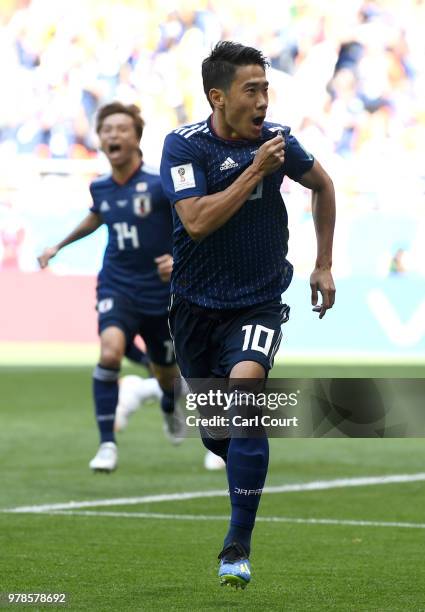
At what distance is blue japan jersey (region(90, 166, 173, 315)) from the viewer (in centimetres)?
962

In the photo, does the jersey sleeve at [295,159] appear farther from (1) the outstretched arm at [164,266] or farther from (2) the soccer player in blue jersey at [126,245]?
(2) the soccer player in blue jersey at [126,245]

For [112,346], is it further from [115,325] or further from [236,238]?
[236,238]

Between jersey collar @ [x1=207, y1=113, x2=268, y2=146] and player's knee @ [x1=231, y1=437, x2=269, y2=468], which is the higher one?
jersey collar @ [x1=207, y1=113, x2=268, y2=146]

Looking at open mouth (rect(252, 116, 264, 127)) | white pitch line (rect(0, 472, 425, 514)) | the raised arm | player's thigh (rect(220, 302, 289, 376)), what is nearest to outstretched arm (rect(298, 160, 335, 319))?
player's thigh (rect(220, 302, 289, 376))

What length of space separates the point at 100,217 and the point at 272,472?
222cm

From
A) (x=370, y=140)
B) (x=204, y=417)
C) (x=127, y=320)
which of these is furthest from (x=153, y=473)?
(x=370, y=140)

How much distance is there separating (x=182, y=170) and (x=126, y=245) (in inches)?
176

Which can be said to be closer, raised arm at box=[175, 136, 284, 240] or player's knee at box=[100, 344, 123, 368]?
raised arm at box=[175, 136, 284, 240]

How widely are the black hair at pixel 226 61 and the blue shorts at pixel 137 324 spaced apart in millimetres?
4387

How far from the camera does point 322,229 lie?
5.54 metres

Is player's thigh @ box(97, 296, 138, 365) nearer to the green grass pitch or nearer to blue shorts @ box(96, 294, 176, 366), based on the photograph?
blue shorts @ box(96, 294, 176, 366)

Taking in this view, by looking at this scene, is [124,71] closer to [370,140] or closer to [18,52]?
[18,52]

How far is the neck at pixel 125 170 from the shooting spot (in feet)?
32.0

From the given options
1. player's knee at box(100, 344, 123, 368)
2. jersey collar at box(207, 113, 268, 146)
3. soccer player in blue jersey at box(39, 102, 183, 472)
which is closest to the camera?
jersey collar at box(207, 113, 268, 146)
